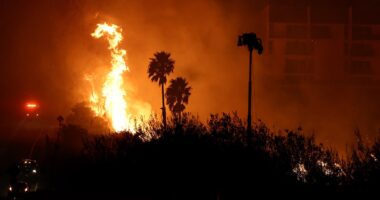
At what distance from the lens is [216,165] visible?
2277 cm

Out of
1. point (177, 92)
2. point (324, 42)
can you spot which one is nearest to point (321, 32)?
point (324, 42)

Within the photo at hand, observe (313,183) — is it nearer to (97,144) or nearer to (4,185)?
(97,144)

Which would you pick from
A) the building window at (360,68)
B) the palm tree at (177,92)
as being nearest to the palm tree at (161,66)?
the palm tree at (177,92)

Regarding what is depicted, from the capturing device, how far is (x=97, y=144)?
26.2 m

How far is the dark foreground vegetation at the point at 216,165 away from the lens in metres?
20.2

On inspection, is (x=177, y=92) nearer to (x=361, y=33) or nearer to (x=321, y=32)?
(x=321, y=32)

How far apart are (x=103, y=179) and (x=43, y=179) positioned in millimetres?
17713

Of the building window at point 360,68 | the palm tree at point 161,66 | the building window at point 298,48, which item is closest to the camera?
the palm tree at point 161,66

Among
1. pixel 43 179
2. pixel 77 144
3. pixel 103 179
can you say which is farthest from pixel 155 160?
pixel 77 144

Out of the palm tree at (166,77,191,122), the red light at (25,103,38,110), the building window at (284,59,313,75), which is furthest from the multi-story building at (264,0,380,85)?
the red light at (25,103,38,110)

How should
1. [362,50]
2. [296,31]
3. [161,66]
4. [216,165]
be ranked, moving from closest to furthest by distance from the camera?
[216,165], [161,66], [296,31], [362,50]

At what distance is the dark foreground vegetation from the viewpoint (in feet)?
66.4

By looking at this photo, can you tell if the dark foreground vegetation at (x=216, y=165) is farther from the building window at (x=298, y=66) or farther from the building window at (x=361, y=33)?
the building window at (x=361, y=33)

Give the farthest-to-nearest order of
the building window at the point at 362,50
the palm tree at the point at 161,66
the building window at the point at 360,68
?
1. the building window at the point at 362,50
2. the building window at the point at 360,68
3. the palm tree at the point at 161,66
